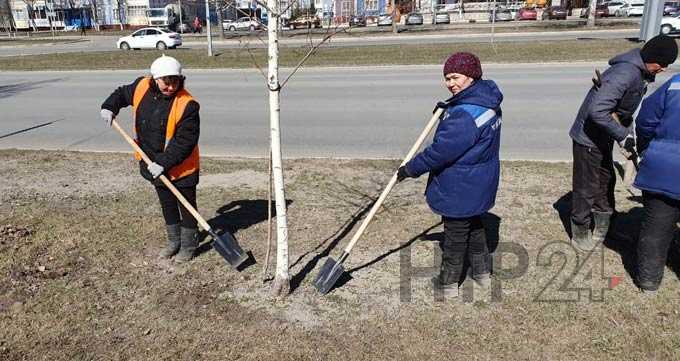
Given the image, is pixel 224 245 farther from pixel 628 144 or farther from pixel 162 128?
pixel 628 144

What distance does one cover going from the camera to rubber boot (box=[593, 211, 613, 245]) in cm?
465

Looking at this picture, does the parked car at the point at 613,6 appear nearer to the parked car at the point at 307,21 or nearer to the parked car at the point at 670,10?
the parked car at the point at 670,10

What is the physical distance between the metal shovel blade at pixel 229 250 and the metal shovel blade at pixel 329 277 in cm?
65

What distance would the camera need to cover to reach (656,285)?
12.8 feet

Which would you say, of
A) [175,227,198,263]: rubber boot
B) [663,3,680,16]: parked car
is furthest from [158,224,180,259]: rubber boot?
[663,3,680,16]: parked car

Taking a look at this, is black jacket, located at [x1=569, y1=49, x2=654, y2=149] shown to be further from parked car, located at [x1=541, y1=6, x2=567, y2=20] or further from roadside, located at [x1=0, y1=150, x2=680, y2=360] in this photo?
parked car, located at [x1=541, y1=6, x2=567, y2=20]

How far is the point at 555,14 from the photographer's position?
47.6 m

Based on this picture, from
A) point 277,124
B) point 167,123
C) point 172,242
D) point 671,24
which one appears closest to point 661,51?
point 277,124

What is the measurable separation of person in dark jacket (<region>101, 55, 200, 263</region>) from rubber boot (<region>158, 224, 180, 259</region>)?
0.30 metres

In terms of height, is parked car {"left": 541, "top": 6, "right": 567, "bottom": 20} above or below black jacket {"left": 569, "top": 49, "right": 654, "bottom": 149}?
above

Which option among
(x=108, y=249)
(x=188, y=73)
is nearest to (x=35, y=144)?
(x=108, y=249)

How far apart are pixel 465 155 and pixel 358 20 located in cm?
149

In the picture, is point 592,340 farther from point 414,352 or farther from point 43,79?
point 43,79

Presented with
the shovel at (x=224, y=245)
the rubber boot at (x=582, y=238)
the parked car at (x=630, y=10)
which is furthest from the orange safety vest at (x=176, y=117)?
the parked car at (x=630, y=10)
